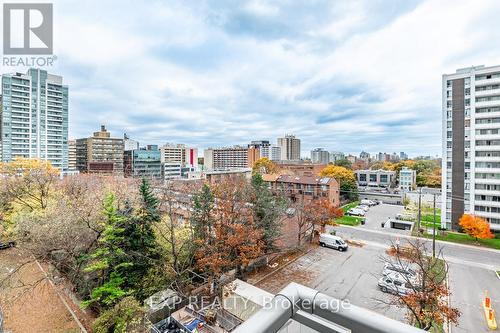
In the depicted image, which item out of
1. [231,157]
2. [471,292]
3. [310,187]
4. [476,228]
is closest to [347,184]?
[310,187]

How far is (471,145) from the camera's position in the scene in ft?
55.4

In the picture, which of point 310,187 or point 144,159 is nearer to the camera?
point 310,187

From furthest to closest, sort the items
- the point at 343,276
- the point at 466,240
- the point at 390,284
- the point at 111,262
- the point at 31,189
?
the point at 466,240 < the point at 31,189 < the point at 343,276 < the point at 390,284 < the point at 111,262

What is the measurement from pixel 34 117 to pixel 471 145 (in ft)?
156

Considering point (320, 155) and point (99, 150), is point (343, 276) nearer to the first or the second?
point (99, 150)

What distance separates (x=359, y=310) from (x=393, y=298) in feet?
33.6

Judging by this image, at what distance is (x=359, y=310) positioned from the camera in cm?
94

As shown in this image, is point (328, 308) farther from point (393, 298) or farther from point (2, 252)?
point (2, 252)

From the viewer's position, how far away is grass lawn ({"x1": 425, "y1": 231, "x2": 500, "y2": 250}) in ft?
48.2

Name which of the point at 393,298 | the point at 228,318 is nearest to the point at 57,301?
the point at 228,318

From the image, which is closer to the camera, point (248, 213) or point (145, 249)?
point (145, 249)

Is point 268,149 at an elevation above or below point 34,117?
below

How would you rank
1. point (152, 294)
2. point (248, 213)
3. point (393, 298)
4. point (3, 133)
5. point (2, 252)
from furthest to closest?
point (3, 133) → point (2, 252) → point (248, 213) → point (393, 298) → point (152, 294)

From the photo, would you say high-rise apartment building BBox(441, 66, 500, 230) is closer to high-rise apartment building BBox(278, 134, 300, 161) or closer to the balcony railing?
the balcony railing
